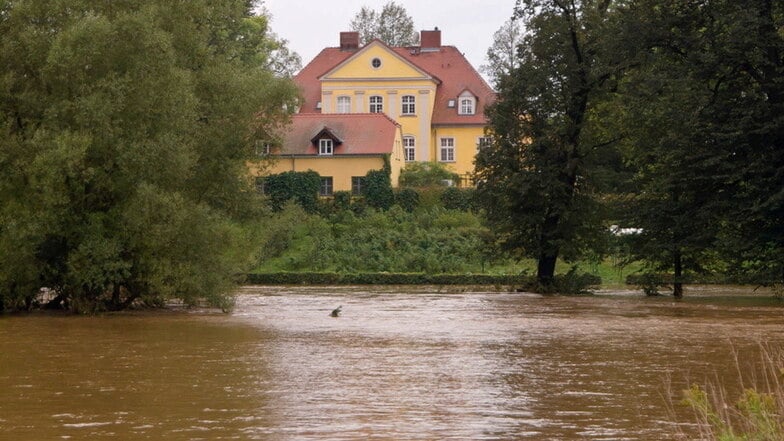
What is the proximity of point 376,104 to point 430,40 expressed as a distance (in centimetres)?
956

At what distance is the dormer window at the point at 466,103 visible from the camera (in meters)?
86.1

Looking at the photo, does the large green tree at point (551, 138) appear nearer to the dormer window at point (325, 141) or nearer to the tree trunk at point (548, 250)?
the tree trunk at point (548, 250)

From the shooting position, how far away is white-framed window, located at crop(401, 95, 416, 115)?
8588cm

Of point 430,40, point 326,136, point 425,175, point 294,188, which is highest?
point 430,40

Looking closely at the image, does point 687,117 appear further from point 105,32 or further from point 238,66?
point 105,32

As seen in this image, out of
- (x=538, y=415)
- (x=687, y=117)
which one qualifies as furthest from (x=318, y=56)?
(x=538, y=415)

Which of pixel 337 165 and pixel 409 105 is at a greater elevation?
pixel 409 105

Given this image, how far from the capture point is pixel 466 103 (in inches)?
3396

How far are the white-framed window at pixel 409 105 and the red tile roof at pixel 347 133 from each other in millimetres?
9132

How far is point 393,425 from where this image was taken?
1563 cm

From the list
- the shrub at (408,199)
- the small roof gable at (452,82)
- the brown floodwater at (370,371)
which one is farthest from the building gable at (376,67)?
the brown floodwater at (370,371)

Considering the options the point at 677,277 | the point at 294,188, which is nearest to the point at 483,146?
the point at 677,277

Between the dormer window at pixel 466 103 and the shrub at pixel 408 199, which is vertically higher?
the dormer window at pixel 466 103

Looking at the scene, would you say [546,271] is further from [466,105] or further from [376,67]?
[376,67]
